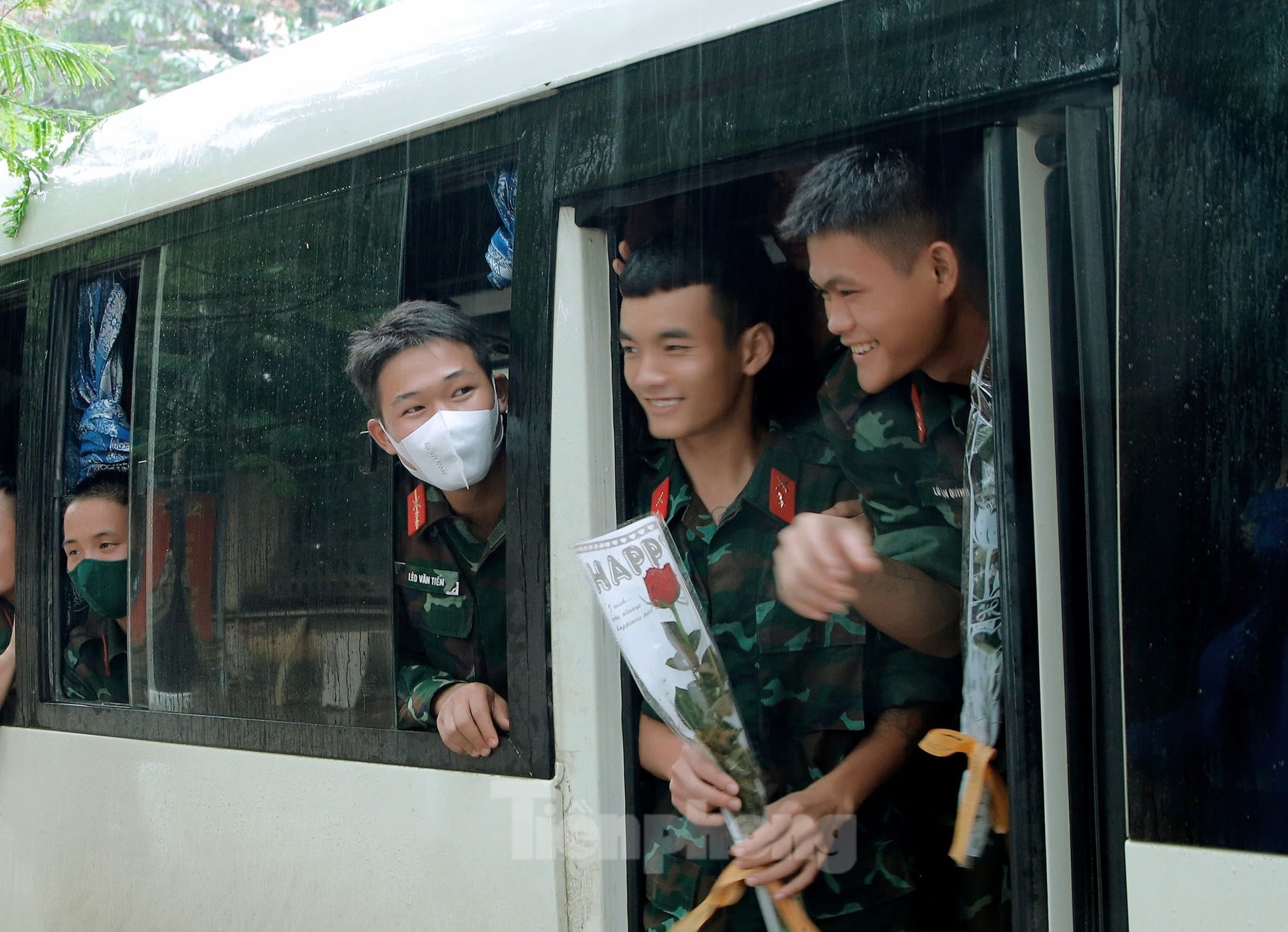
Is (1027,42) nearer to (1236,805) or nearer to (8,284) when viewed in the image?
(1236,805)

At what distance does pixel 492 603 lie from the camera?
2943 millimetres

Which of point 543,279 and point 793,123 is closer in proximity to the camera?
point 793,123

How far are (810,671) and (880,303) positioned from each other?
702 millimetres

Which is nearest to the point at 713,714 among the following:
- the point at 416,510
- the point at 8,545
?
the point at 416,510

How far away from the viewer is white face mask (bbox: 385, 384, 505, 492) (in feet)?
9.69

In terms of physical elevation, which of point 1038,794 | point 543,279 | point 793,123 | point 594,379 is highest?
point 793,123

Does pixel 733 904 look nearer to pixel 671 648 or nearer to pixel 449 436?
pixel 671 648

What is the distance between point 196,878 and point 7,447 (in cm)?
177

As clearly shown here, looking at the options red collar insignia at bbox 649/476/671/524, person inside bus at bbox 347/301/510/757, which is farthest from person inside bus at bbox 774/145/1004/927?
person inside bus at bbox 347/301/510/757

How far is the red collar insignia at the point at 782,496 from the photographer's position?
2633mm

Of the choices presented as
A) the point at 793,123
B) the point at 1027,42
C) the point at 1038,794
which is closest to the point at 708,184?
the point at 793,123

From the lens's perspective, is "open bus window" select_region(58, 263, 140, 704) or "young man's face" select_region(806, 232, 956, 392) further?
"open bus window" select_region(58, 263, 140, 704)

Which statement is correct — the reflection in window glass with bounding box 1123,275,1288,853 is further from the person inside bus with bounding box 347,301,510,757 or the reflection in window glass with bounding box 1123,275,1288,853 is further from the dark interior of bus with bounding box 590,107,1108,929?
the person inside bus with bounding box 347,301,510,757

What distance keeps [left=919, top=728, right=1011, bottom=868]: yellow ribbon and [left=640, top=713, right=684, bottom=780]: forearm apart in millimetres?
566
